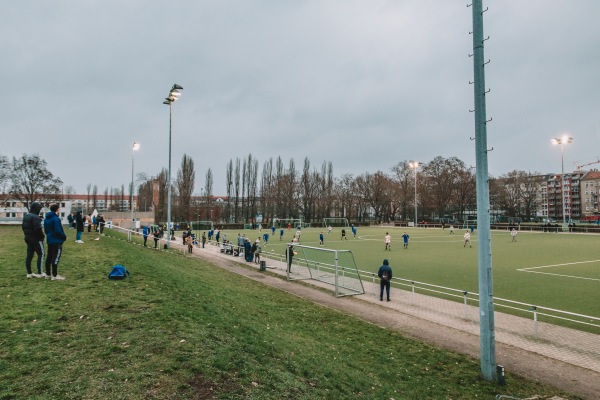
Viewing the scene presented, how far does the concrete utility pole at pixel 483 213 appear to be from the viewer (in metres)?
7.25

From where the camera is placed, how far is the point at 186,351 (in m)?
5.61

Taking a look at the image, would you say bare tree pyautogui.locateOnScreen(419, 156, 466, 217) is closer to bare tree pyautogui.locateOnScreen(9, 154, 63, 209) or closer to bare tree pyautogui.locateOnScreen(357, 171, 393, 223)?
bare tree pyautogui.locateOnScreen(357, 171, 393, 223)

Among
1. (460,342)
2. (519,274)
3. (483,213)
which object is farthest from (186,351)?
(519,274)

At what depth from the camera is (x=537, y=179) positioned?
103375 millimetres

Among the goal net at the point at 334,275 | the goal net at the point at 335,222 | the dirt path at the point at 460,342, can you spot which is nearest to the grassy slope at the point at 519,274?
the goal net at the point at 334,275

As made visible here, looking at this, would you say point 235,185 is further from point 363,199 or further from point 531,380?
point 531,380

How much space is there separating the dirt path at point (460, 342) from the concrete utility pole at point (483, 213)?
1.15m

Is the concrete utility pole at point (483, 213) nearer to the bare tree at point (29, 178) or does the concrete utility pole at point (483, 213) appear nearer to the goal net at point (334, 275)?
the goal net at point (334, 275)

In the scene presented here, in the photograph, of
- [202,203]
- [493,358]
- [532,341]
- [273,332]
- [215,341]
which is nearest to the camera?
[215,341]

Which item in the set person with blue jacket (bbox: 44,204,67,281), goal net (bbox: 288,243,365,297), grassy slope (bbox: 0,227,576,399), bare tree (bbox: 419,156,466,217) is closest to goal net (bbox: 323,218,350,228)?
bare tree (bbox: 419,156,466,217)

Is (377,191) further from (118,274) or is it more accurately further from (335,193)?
(118,274)

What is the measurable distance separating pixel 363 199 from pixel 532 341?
98.7 meters

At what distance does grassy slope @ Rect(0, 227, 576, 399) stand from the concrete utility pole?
644mm

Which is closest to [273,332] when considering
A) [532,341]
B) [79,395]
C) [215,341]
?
[215,341]
